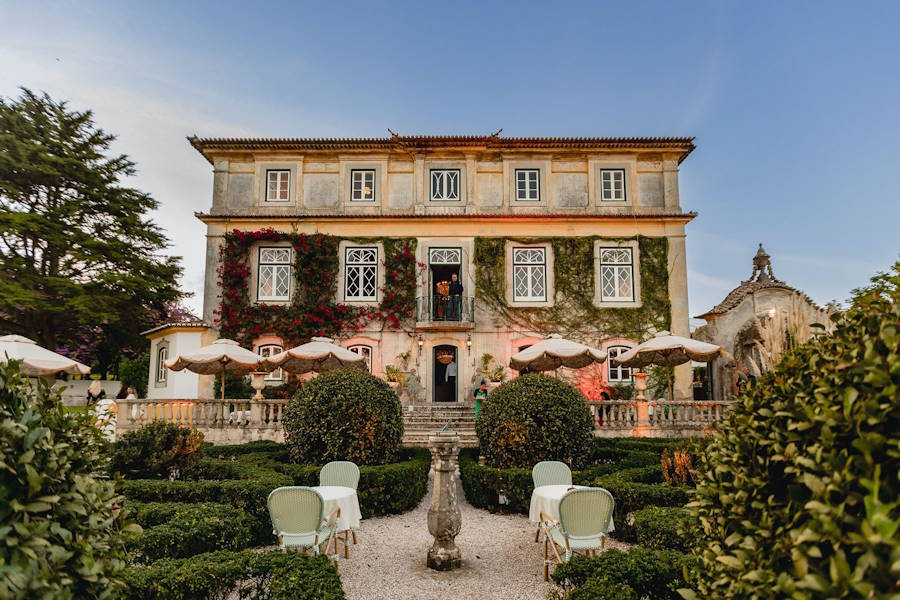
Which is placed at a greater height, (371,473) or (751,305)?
(751,305)

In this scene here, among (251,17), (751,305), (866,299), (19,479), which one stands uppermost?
(251,17)

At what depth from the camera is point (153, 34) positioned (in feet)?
27.6

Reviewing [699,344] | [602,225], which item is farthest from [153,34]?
[602,225]

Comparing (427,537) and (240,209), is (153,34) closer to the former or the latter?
(427,537)

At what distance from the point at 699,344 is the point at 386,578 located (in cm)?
1054

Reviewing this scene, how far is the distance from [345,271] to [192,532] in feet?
46.5

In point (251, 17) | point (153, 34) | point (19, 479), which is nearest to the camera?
point (19, 479)

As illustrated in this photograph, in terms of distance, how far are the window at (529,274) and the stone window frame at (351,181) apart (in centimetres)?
557

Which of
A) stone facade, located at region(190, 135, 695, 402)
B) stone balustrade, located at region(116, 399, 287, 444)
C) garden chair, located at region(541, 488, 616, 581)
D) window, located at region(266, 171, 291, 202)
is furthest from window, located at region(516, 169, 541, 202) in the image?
garden chair, located at region(541, 488, 616, 581)

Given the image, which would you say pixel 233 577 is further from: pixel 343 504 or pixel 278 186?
pixel 278 186

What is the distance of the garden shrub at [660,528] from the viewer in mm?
5012

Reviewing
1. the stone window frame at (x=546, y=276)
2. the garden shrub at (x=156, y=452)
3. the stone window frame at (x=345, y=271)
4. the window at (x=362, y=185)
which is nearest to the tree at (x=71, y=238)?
the stone window frame at (x=345, y=271)

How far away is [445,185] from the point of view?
19250mm

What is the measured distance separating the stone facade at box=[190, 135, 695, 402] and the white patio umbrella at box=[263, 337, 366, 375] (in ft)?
14.8
